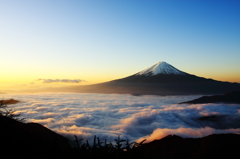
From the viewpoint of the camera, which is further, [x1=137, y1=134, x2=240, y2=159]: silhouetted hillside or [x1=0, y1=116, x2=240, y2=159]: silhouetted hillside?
[x1=137, y1=134, x2=240, y2=159]: silhouetted hillside

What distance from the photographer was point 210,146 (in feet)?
47.8

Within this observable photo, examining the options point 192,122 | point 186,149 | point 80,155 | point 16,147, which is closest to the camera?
point 80,155

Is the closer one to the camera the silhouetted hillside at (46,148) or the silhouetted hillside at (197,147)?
the silhouetted hillside at (46,148)

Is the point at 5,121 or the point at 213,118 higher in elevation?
the point at 5,121

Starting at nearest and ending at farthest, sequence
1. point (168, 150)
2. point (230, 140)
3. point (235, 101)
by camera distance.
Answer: point (230, 140) < point (168, 150) < point (235, 101)

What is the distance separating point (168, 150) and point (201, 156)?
4.54 meters

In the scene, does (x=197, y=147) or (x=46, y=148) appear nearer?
(x=46, y=148)

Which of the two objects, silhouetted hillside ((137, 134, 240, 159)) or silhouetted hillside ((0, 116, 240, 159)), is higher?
silhouetted hillside ((0, 116, 240, 159))

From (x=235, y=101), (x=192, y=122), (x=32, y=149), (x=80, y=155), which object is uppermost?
(x=80, y=155)

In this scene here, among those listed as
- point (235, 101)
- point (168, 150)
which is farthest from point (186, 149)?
point (235, 101)

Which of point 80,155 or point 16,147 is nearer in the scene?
point 80,155

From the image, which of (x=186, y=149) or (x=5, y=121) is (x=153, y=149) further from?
(x=5, y=121)

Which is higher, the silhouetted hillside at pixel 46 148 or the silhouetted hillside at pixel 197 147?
the silhouetted hillside at pixel 46 148

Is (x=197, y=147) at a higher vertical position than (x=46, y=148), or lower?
lower
